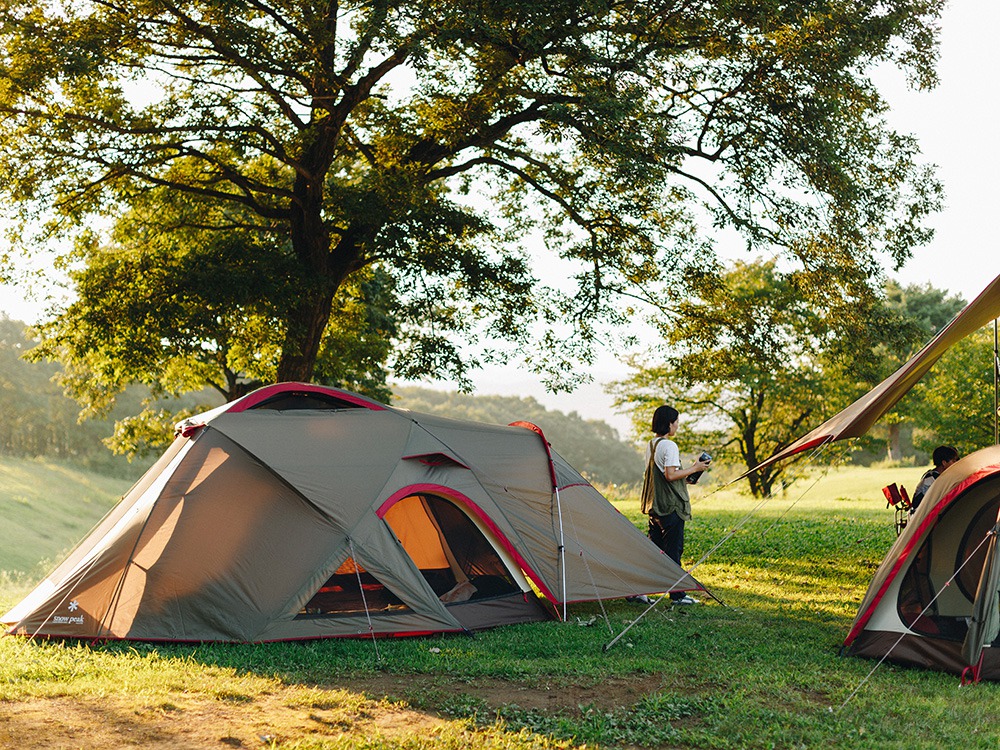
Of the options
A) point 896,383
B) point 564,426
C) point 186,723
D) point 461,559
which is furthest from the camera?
point 564,426

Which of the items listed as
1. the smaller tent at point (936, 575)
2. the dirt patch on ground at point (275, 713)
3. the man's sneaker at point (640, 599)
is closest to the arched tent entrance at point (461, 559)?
the man's sneaker at point (640, 599)

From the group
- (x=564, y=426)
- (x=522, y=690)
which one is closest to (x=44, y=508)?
(x=522, y=690)

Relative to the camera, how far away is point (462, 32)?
10.6 m

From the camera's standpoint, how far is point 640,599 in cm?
847

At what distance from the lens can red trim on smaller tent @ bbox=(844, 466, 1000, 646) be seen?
20.1 ft

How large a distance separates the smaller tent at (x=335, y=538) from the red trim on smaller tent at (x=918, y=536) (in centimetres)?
208

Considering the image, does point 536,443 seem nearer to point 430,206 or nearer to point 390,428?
point 390,428

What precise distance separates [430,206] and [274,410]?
5.74m

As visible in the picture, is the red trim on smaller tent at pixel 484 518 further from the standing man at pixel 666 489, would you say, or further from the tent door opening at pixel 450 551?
the standing man at pixel 666 489

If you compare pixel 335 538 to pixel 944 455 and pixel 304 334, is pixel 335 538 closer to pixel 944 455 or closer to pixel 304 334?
pixel 944 455

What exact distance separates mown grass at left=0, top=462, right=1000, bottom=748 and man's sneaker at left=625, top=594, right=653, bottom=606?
180 millimetres

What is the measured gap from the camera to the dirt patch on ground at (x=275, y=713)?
4633 millimetres

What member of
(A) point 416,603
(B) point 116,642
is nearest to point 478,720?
(A) point 416,603

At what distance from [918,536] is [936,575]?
11.7 inches
